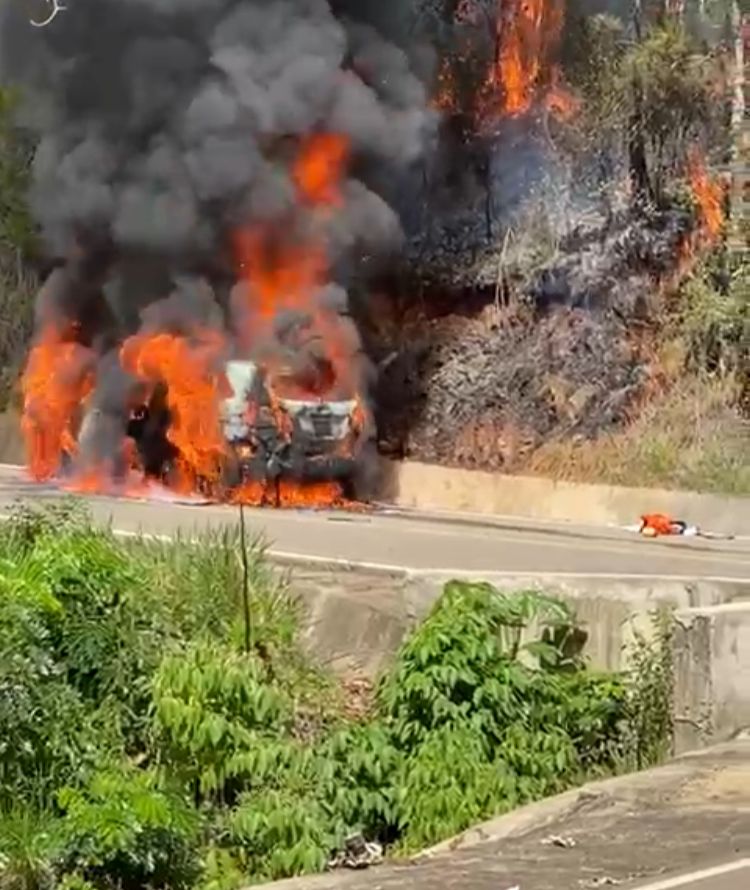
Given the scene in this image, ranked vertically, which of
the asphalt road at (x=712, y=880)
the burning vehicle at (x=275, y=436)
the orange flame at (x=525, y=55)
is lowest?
the asphalt road at (x=712, y=880)

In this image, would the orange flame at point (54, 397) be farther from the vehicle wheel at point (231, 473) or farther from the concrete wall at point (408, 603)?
the concrete wall at point (408, 603)

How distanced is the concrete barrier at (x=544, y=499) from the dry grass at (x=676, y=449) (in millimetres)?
614

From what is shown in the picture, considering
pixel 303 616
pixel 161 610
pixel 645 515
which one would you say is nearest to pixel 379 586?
pixel 303 616

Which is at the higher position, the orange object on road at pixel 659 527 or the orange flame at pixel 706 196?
the orange flame at pixel 706 196

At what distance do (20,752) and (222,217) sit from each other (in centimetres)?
1572

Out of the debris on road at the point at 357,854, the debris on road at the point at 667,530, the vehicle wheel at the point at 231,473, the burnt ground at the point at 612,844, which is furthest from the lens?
the vehicle wheel at the point at 231,473

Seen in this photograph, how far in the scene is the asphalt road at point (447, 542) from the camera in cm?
1342

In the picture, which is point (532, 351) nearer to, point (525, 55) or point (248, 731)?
point (525, 55)

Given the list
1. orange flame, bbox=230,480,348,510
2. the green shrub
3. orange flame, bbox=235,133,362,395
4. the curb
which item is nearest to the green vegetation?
the green shrub

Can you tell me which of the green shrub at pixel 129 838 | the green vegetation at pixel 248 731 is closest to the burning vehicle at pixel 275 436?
the green vegetation at pixel 248 731

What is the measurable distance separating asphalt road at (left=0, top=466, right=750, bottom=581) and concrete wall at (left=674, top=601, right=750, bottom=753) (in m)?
1.51

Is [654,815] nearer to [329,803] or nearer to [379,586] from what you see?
[329,803]

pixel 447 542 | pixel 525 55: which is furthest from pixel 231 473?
pixel 525 55

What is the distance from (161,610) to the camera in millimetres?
10992
